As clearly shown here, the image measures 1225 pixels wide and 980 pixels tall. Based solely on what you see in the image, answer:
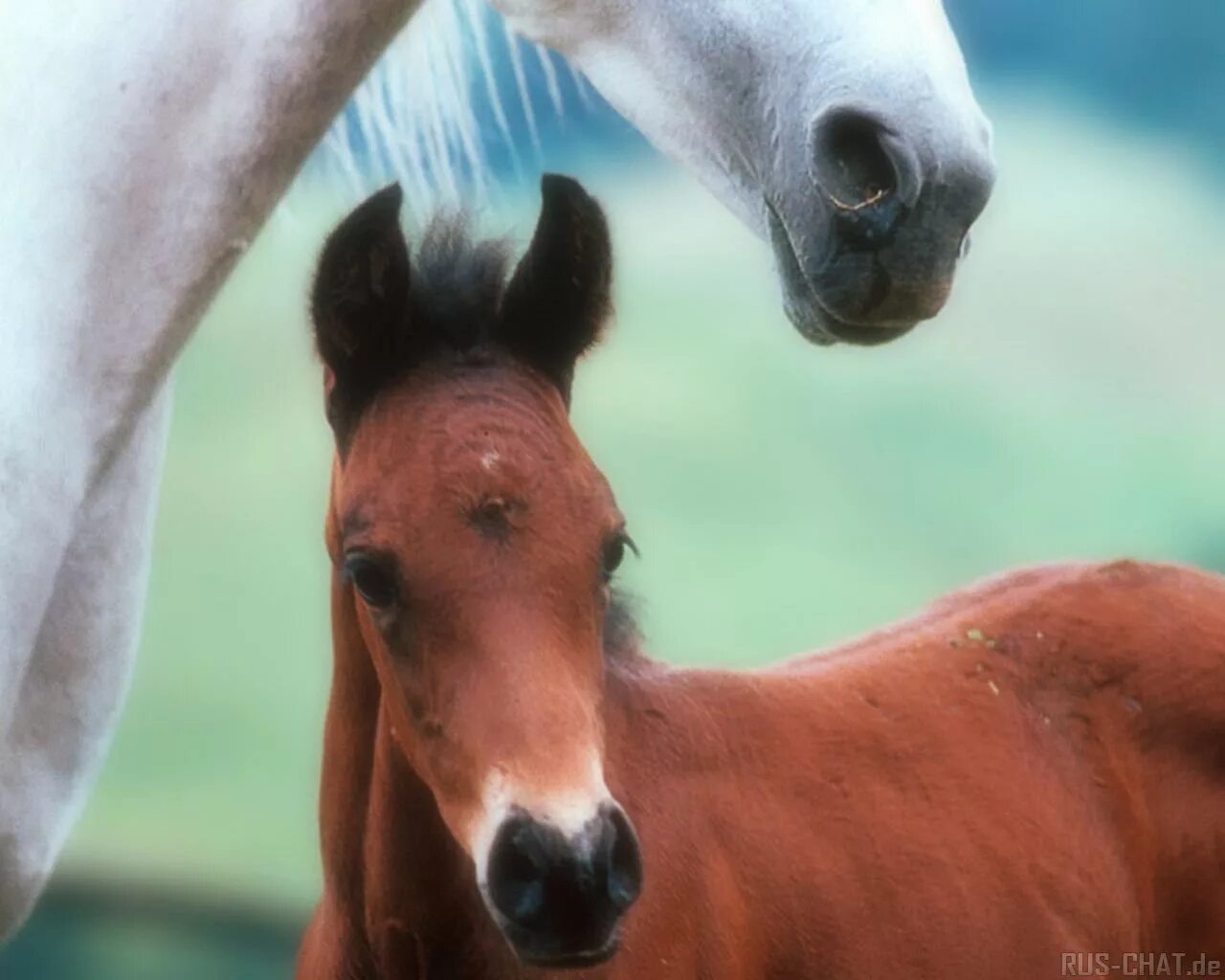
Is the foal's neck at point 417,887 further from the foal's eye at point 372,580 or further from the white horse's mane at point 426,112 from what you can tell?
the white horse's mane at point 426,112

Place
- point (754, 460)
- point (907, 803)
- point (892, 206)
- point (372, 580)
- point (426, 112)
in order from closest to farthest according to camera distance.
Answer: point (892, 206), point (372, 580), point (426, 112), point (907, 803), point (754, 460)

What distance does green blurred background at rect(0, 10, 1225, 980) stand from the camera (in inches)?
59.5

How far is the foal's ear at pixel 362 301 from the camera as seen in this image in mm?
792

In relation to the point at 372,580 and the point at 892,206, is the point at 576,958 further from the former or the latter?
the point at 892,206

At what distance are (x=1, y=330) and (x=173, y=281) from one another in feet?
0.26

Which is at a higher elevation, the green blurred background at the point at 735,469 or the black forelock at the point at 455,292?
the black forelock at the point at 455,292

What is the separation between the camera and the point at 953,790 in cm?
102

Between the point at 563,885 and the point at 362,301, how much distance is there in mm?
320

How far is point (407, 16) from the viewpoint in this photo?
728 mm

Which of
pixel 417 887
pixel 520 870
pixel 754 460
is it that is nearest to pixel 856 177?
pixel 520 870

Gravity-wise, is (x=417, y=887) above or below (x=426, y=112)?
below

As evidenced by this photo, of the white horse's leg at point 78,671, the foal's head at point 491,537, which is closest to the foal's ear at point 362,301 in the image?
the foal's head at point 491,537

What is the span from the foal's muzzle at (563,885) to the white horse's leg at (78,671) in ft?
0.92

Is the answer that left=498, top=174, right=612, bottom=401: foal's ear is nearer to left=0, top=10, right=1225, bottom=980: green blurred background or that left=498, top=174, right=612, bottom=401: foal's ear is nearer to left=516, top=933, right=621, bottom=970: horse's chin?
left=516, top=933, right=621, bottom=970: horse's chin
